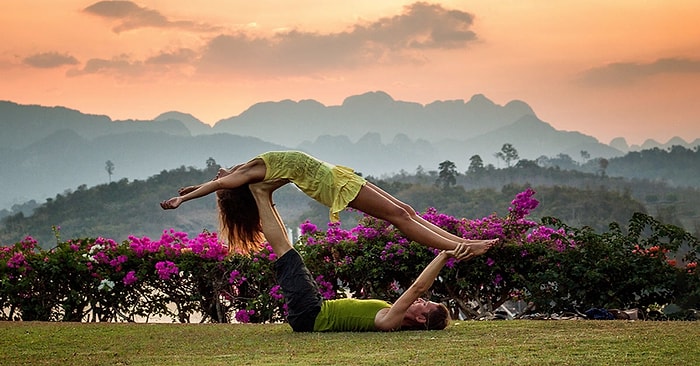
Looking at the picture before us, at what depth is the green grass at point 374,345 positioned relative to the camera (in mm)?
6098

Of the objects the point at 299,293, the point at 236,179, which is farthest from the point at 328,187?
the point at 299,293

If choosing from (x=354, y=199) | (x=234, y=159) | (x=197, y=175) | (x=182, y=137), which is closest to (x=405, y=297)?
(x=354, y=199)

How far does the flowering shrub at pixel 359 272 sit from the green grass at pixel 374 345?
5.52ft

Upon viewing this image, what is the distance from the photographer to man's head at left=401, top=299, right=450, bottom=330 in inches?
307

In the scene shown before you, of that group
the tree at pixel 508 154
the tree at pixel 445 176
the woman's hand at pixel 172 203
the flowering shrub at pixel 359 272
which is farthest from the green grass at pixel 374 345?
the tree at pixel 508 154

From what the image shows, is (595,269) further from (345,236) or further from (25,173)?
(25,173)

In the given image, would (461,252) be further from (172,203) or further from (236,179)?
(172,203)

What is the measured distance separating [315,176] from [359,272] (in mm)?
2611

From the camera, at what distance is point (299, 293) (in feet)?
25.8

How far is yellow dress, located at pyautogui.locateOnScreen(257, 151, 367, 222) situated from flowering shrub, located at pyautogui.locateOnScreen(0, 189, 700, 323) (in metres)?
2.47

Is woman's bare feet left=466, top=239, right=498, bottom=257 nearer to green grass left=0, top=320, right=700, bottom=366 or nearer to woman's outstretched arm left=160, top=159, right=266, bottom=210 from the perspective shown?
green grass left=0, top=320, right=700, bottom=366

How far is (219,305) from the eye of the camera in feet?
35.5

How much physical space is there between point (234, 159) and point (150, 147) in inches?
650

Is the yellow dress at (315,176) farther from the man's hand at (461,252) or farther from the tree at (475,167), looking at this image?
the tree at (475,167)
